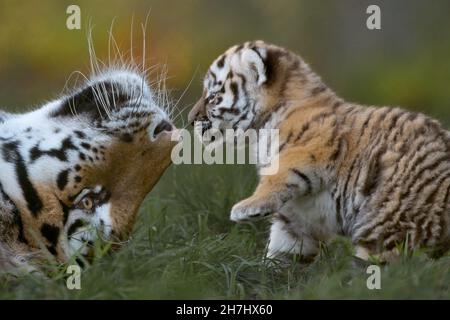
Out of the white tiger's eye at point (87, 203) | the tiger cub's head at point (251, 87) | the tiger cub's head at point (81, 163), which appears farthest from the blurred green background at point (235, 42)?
the white tiger's eye at point (87, 203)

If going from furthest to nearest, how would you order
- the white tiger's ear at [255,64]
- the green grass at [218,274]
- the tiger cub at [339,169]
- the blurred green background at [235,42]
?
1. the blurred green background at [235,42]
2. the white tiger's ear at [255,64]
3. the tiger cub at [339,169]
4. the green grass at [218,274]

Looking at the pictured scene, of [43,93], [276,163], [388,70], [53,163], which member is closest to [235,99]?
[276,163]

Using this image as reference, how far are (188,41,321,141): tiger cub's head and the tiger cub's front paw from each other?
0.58 m

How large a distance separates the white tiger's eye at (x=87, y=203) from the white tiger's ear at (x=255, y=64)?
1.31 meters

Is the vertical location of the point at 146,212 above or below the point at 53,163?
below

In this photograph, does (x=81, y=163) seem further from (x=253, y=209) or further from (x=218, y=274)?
(x=253, y=209)

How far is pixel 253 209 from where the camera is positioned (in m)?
3.98

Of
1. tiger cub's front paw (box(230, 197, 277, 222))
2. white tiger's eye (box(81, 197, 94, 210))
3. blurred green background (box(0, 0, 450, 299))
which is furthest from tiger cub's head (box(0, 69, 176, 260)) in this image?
blurred green background (box(0, 0, 450, 299))

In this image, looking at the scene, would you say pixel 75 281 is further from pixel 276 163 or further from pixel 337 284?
pixel 276 163

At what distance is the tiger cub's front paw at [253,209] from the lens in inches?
157

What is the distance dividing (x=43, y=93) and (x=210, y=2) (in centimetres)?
236

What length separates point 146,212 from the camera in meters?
4.92

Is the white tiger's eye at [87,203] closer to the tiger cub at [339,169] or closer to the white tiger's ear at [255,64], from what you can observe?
the tiger cub at [339,169]

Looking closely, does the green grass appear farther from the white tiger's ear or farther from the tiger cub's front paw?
the white tiger's ear
